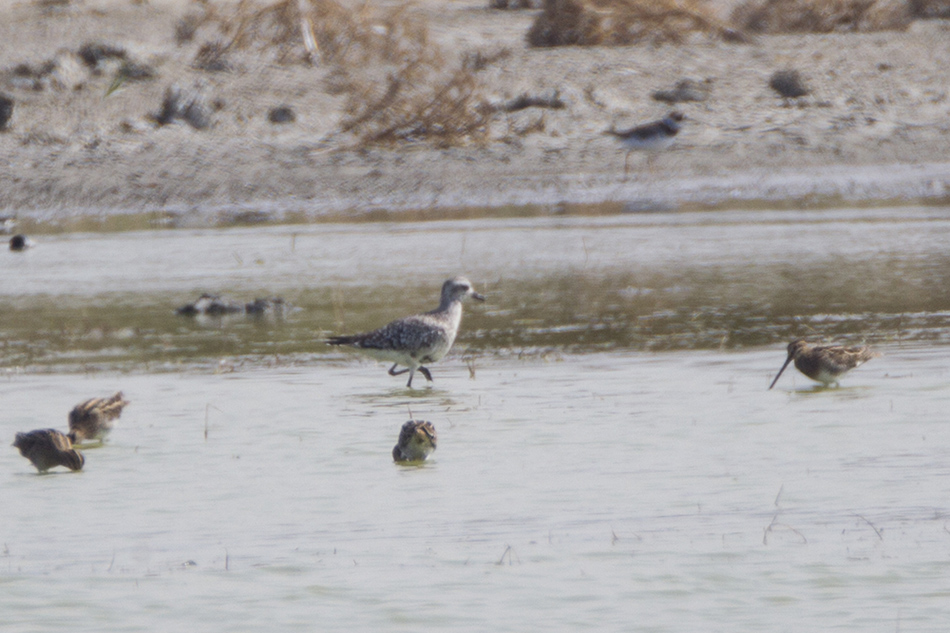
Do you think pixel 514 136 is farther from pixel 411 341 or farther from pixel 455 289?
pixel 411 341

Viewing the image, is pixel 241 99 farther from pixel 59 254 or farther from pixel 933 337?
pixel 933 337

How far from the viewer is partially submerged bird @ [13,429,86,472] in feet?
24.9

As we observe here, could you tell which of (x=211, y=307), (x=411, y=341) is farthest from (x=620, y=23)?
(x=411, y=341)

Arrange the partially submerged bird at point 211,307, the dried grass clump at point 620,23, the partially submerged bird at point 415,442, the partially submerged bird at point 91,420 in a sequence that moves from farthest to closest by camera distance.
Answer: the dried grass clump at point 620,23 < the partially submerged bird at point 211,307 < the partially submerged bird at point 91,420 < the partially submerged bird at point 415,442

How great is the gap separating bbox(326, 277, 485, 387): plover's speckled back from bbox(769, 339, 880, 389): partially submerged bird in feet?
6.97

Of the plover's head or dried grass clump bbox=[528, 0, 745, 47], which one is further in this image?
dried grass clump bbox=[528, 0, 745, 47]

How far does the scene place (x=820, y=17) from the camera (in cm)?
2692

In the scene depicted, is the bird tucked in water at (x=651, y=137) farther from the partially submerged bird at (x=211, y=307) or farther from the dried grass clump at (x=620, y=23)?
the partially submerged bird at (x=211, y=307)

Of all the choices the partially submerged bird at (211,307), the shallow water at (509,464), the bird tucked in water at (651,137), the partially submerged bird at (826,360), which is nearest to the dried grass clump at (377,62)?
the bird tucked in water at (651,137)

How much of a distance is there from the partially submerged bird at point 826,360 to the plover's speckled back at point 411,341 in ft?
6.97

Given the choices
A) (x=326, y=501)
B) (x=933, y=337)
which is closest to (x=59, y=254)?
(x=933, y=337)

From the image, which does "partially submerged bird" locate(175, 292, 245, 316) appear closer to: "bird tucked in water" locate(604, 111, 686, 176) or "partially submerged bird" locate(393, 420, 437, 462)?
"partially submerged bird" locate(393, 420, 437, 462)

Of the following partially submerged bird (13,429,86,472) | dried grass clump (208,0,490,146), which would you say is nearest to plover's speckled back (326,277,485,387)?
partially submerged bird (13,429,86,472)

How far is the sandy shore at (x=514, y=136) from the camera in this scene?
2103 cm
